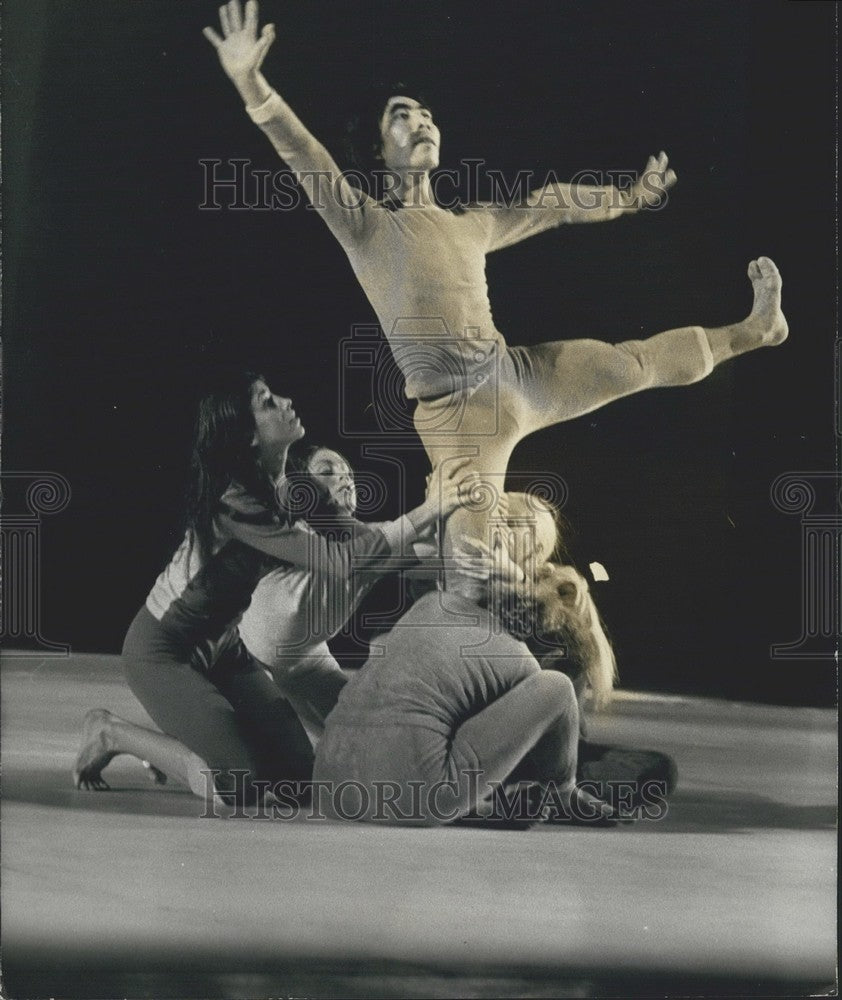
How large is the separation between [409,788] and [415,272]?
1.02m

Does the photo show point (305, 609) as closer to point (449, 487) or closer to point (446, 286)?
point (449, 487)

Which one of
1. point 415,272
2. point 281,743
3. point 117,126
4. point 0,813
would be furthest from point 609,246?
point 0,813

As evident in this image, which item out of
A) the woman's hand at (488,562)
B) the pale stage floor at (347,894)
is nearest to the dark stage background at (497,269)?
the woman's hand at (488,562)

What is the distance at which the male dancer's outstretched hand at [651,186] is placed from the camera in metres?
2.45

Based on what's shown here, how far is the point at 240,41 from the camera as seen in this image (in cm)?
240

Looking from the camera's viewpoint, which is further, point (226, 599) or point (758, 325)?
point (758, 325)

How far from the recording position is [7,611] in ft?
7.84

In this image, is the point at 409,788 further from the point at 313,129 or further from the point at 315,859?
the point at 313,129

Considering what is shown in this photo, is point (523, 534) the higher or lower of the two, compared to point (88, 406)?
lower

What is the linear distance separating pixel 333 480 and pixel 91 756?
0.73m

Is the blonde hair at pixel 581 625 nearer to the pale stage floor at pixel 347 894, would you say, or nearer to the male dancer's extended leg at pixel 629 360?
the pale stage floor at pixel 347 894

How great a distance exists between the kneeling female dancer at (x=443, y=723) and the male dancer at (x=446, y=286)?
106 millimetres

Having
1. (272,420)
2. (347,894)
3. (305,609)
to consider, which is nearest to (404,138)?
(272,420)

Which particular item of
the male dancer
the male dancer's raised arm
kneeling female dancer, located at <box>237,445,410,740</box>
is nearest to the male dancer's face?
the male dancer
